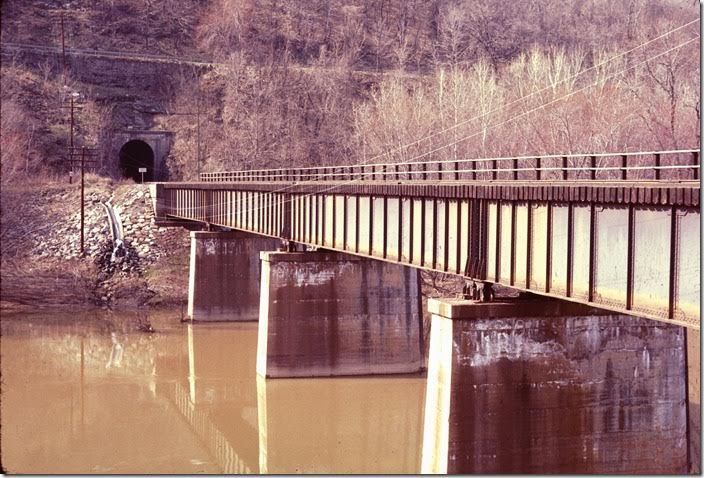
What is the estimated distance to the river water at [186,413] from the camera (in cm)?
2589

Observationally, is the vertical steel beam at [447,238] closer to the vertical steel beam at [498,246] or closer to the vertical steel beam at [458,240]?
the vertical steel beam at [458,240]

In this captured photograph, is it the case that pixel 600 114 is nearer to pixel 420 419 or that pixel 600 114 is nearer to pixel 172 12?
pixel 420 419

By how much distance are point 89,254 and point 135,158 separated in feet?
123

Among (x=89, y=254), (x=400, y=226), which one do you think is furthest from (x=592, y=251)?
(x=89, y=254)

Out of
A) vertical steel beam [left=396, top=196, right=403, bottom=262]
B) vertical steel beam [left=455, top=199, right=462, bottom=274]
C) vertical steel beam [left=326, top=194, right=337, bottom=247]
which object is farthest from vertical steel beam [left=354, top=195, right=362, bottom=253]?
vertical steel beam [left=455, top=199, right=462, bottom=274]

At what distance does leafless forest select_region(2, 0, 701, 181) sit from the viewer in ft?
177

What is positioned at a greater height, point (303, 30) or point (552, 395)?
point (303, 30)

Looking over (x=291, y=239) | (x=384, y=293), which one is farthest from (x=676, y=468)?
(x=291, y=239)

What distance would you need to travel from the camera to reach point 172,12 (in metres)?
112

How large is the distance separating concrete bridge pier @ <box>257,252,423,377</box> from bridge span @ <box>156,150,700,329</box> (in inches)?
83.2

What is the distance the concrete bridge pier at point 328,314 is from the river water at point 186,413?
26.3 inches

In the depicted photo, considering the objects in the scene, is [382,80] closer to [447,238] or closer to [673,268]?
[447,238]

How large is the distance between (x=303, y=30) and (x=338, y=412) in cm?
8687

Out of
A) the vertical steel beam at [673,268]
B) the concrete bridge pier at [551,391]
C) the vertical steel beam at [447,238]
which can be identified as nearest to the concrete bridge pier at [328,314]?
the vertical steel beam at [447,238]
